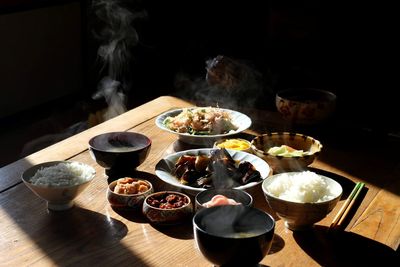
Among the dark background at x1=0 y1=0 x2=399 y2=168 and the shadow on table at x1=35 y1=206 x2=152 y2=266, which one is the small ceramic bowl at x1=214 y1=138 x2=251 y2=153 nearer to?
the shadow on table at x1=35 y1=206 x2=152 y2=266

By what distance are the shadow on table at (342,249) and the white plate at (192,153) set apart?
0.26 meters

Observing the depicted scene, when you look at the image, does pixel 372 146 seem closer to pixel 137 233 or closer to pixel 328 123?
pixel 328 123

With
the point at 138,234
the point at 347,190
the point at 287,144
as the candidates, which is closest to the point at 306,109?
the point at 287,144

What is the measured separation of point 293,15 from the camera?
14.2 feet

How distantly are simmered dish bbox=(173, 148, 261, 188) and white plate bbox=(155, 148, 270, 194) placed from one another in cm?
3

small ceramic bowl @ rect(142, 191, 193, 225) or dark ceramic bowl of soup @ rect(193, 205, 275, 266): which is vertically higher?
dark ceramic bowl of soup @ rect(193, 205, 275, 266)

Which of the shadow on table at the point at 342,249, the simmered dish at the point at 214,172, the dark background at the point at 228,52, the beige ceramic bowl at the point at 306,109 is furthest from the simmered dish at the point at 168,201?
the dark background at the point at 228,52

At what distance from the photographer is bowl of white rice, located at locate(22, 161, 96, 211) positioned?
1.60 m

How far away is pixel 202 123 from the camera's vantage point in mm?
2240

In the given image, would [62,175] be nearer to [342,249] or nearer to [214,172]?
[214,172]

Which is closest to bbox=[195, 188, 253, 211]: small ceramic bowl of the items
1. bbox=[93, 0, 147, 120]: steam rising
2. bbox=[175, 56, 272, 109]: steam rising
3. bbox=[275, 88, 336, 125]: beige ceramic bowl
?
bbox=[275, 88, 336, 125]: beige ceramic bowl

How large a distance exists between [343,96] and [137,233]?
3.01 metres

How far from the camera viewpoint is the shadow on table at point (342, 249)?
4.72ft

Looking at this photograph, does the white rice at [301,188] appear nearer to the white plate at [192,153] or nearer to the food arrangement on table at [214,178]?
the food arrangement on table at [214,178]
